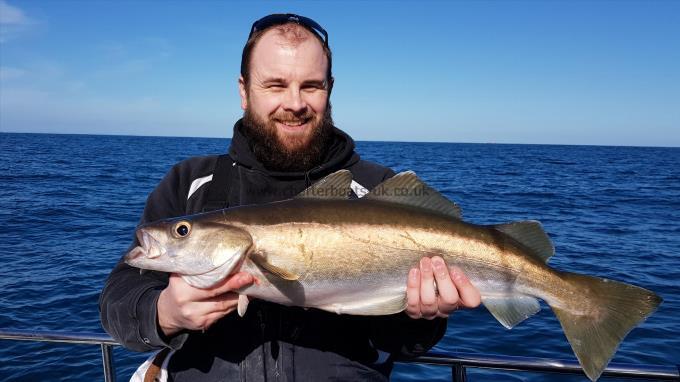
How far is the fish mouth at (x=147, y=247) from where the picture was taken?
10.8 ft

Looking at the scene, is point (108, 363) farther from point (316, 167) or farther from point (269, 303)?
point (316, 167)

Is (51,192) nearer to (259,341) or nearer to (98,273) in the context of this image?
(98,273)

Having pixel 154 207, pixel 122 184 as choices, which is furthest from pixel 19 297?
pixel 122 184

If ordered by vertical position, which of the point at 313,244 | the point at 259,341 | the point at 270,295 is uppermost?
the point at 313,244

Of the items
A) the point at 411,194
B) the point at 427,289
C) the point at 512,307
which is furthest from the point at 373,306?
the point at 512,307

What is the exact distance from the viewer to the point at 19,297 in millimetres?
11797

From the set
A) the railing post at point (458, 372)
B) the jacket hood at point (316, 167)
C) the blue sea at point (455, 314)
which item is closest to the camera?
the railing post at point (458, 372)

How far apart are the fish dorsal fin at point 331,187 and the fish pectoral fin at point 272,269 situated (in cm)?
57

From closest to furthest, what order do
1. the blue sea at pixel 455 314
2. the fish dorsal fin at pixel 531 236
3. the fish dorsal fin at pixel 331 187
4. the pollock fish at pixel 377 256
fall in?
the pollock fish at pixel 377 256 → the fish dorsal fin at pixel 331 187 → the fish dorsal fin at pixel 531 236 → the blue sea at pixel 455 314

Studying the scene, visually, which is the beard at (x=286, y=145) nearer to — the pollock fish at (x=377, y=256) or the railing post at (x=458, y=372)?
the pollock fish at (x=377, y=256)

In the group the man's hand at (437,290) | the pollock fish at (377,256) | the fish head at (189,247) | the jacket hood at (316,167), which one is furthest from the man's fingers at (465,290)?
the fish head at (189,247)

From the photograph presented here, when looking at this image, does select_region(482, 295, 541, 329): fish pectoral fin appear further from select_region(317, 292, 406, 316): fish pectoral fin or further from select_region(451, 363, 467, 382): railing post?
select_region(317, 292, 406, 316): fish pectoral fin

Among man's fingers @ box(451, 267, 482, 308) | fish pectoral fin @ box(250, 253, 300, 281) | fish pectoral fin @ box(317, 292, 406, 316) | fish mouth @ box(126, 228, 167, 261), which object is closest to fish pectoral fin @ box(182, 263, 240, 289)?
fish pectoral fin @ box(250, 253, 300, 281)

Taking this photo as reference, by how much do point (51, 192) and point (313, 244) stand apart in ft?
103
